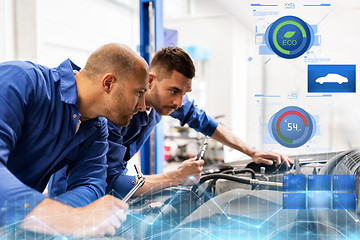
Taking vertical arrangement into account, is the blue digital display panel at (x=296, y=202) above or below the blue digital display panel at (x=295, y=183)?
below

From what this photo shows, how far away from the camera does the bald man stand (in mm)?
492

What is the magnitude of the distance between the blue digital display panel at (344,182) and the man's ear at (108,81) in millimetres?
478

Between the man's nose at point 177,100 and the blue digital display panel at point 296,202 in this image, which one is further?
the man's nose at point 177,100

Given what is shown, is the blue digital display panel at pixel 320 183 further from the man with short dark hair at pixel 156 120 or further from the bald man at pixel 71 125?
the bald man at pixel 71 125

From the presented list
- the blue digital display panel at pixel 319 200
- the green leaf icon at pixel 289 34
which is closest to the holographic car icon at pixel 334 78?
the green leaf icon at pixel 289 34

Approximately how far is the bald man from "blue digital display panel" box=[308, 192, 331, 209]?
0.35m

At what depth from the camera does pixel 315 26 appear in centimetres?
58

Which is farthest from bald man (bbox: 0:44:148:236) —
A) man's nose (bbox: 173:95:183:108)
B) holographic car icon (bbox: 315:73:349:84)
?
holographic car icon (bbox: 315:73:349:84)

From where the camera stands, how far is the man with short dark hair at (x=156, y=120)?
729mm

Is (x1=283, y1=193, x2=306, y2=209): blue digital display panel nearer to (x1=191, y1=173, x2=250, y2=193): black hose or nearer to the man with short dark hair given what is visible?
the man with short dark hair

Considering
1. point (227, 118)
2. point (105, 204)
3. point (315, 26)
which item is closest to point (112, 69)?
point (105, 204)

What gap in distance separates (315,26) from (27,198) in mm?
591

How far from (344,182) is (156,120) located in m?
0.61

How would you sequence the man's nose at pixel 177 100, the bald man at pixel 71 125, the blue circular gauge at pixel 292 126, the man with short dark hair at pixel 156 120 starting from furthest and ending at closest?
the man's nose at pixel 177 100 < the man with short dark hair at pixel 156 120 < the blue circular gauge at pixel 292 126 < the bald man at pixel 71 125
